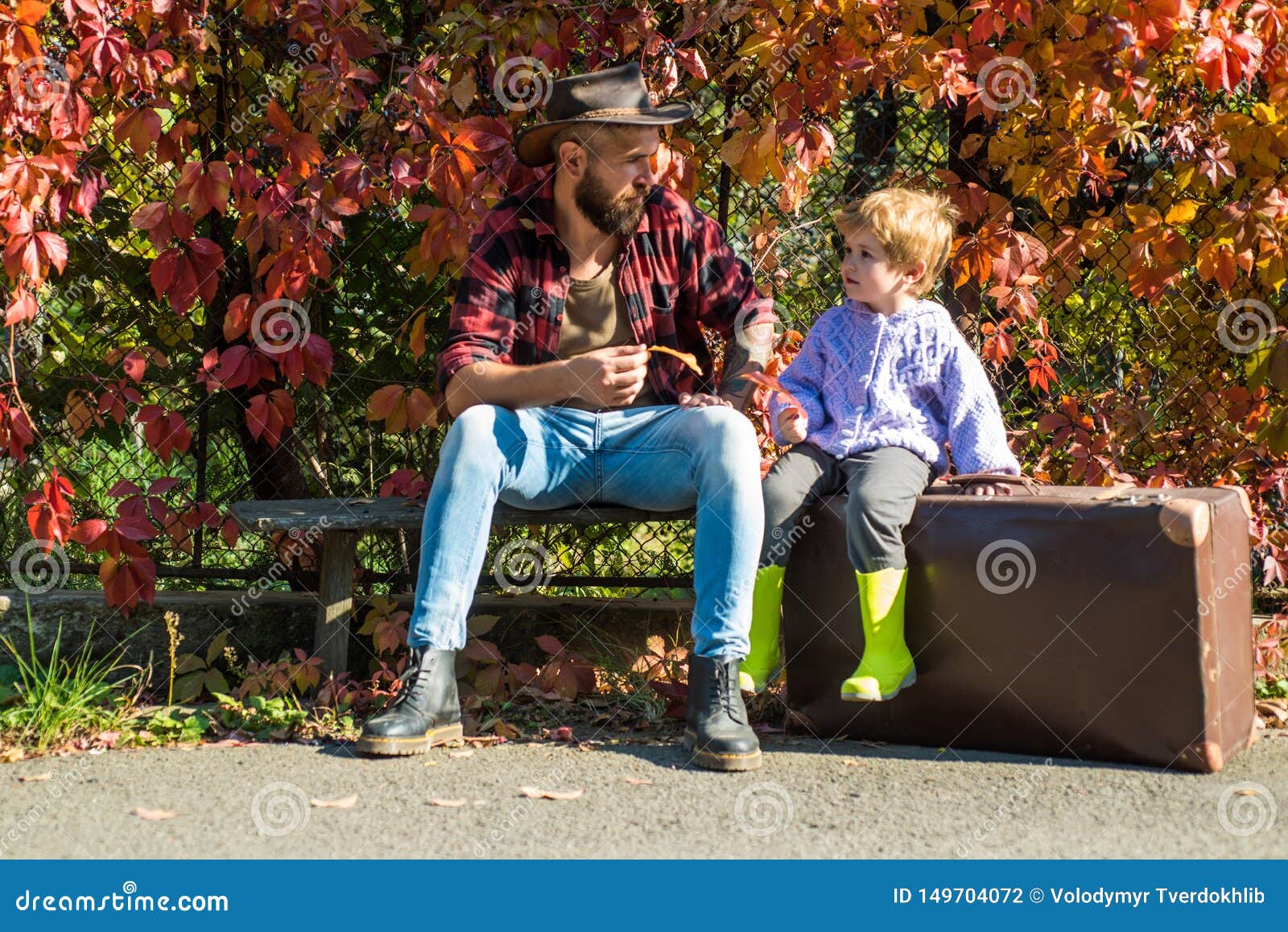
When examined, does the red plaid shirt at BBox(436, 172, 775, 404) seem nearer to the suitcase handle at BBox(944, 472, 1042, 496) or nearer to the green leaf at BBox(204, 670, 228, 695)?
the suitcase handle at BBox(944, 472, 1042, 496)

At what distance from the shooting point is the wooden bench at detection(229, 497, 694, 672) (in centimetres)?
337

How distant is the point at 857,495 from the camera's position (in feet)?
10.2

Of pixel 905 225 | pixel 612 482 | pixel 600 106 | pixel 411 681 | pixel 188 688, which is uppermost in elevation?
pixel 600 106

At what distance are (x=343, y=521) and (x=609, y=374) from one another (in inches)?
31.3

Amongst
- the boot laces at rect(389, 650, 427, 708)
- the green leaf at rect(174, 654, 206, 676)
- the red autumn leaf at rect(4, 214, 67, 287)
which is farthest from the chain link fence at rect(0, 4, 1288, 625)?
the boot laces at rect(389, 650, 427, 708)

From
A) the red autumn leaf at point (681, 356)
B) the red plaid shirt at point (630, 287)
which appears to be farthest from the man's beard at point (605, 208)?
the red autumn leaf at point (681, 356)

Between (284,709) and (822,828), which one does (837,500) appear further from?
(284,709)

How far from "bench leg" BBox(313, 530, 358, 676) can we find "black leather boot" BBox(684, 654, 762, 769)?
0.99 metres

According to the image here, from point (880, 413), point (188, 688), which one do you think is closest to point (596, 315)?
point (880, 413)

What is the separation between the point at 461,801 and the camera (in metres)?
2.75

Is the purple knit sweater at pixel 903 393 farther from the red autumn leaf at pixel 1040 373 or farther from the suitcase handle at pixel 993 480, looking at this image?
the red autumn leaf at pixel 1040 373

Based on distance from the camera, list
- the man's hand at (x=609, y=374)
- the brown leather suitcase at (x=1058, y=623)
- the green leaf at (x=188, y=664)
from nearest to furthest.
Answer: the brown leather suitcase at (x=1058, y=623) < the man's hand at (x=609, y=374) < the green leaf at (x=188, y=664)

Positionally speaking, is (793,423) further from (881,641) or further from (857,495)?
(881,641)

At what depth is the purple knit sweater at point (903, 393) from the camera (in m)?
3.33
